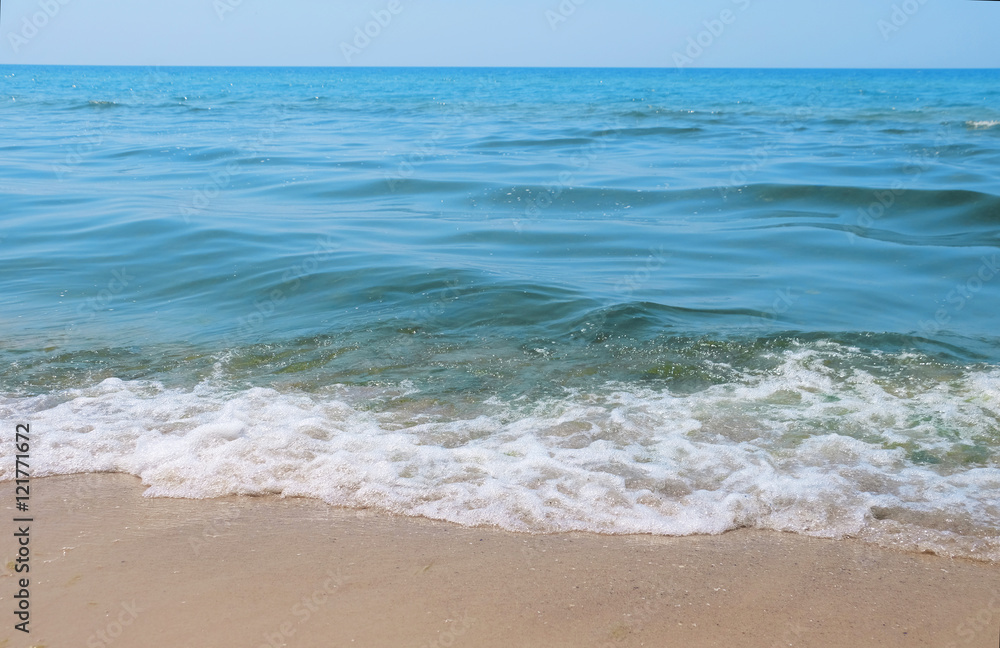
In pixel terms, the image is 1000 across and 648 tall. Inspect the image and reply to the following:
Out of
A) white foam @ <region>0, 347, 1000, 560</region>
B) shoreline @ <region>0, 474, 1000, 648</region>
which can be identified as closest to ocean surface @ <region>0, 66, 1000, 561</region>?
white foam @ <region>0, 347, 1000, 560</region>

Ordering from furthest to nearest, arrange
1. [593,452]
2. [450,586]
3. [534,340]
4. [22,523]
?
[534,340], [593,452], [22,523], [450,586]

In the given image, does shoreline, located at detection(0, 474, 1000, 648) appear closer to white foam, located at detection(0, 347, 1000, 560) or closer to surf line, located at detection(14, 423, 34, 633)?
surf line, located at detection(14, 423, 34, 633)

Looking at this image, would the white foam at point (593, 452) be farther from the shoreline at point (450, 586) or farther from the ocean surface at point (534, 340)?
the shoreline at point (450, 586)

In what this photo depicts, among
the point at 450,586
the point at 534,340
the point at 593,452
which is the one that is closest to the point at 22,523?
the point at 450,586

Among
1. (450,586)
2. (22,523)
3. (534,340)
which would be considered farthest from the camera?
(534,340)

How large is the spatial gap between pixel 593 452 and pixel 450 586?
1423mm

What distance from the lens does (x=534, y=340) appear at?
260 inches

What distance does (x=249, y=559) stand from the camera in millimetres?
3488

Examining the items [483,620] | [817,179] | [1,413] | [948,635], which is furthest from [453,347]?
[817,179]

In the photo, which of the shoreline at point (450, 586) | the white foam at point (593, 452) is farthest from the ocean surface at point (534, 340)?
the shoreline at point (450, 586)

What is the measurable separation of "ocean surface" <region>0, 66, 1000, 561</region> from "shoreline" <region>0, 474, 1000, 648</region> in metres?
0.21

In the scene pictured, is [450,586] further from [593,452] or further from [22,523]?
[22,523]

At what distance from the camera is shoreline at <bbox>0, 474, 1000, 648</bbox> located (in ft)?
9.74

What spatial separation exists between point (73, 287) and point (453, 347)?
439cm
